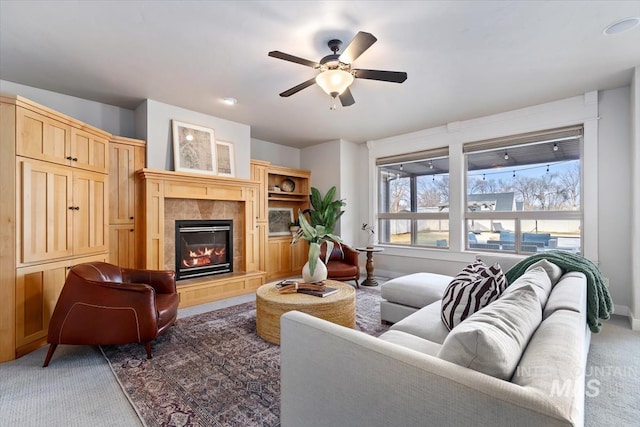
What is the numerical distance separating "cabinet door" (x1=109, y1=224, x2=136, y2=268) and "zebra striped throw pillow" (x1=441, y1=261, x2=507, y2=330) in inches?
146

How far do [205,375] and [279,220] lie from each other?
379 centimetres

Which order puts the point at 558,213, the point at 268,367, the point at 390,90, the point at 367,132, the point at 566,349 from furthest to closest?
the point at 367,132 → the point at 558,213 → the point at 390,90 → the point at 268,367 → the point at 566,349

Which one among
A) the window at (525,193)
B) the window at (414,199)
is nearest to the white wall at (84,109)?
the window at (414,199)

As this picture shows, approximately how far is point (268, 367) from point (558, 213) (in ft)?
13.3

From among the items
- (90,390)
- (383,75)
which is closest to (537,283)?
(383,75)

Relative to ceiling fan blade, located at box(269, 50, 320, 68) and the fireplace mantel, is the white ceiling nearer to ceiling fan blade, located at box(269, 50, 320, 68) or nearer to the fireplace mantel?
ceiling fan blade, located at box(269, 50, 320, 68)

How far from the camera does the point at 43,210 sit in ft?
8.75

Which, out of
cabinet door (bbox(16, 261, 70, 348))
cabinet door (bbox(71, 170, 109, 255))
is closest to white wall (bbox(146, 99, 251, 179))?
cabinet door (bbox(71, 170, 109, 255))

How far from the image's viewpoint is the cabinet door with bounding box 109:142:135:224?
11.8 ft

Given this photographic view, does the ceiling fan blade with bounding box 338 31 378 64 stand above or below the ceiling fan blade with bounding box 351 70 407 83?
above

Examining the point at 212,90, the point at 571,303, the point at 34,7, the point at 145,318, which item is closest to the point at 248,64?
the point at 212,90

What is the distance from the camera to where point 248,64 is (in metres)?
2.88

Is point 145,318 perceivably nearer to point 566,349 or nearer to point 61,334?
point 61,334

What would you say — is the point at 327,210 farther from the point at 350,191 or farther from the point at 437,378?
the point at 437,378
